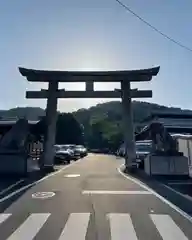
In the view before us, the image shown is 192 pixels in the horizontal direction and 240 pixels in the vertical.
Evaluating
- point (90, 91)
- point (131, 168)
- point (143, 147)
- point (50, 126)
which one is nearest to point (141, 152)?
point (143, 147)

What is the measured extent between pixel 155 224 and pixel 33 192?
7.15 metres

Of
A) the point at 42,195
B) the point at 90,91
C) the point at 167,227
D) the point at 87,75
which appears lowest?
the point at 167,227

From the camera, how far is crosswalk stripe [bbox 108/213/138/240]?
7531mm

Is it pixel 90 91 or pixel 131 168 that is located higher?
pixel 90 91

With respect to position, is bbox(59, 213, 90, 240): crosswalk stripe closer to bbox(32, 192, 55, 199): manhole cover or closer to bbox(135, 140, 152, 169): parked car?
bbox(32, 192, 55, 199): manhole cover

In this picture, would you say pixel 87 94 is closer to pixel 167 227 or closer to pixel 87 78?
pixel 87 78

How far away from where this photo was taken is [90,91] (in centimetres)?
2989

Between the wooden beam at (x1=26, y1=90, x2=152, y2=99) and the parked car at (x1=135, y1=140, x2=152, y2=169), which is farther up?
the wooden beam at (x1=26, y1=90, x2=152, y2=99)

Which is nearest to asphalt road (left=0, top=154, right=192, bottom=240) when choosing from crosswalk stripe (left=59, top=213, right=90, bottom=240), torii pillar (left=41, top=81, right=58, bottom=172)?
crosswalk stripe (left=59, top=213, right=90, bottom=240)

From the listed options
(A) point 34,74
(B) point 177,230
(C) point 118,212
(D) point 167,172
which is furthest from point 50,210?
(A) point 34,74

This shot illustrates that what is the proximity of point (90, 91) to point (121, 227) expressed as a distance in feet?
72.0

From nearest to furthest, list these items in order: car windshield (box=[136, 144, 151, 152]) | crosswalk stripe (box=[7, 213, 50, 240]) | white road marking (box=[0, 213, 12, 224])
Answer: crosswalk stripe (box=[7, 213, 50, 240]) → white road marking (box=[0, 213, 12, 224]) → car windshield (box=[136, 144, 151, 152])

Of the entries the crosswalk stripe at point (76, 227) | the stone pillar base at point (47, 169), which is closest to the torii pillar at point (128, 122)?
the stone pillar base at point (47, 169)

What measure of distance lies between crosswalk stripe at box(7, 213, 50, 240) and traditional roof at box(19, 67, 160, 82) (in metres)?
20.1
